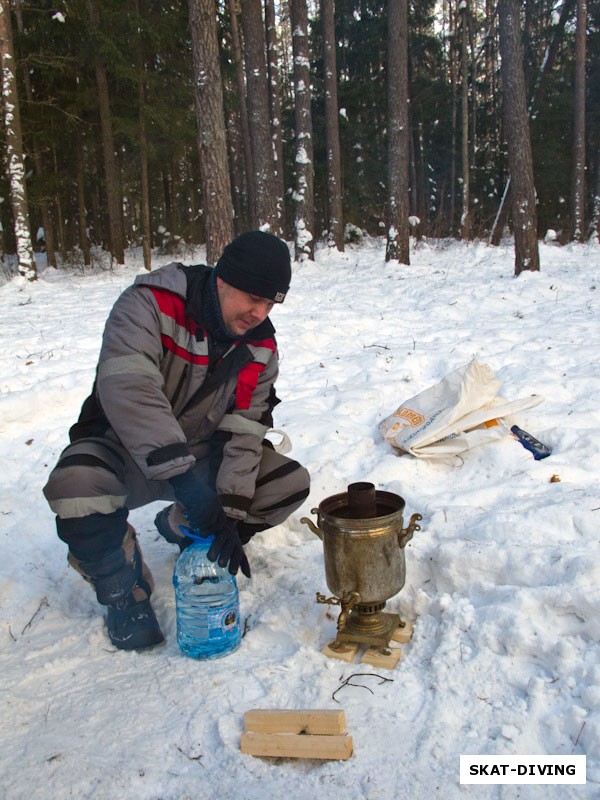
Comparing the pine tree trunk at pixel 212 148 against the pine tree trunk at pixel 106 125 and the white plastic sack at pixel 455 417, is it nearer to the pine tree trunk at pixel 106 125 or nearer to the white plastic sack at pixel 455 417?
the white plastic sack at pixel 455 417

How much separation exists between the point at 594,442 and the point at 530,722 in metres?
2.03

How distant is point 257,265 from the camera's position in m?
2.39

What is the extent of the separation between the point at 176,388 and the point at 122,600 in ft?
2.91

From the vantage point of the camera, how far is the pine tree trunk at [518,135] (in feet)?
29.6

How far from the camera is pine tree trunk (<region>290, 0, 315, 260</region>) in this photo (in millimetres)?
12844

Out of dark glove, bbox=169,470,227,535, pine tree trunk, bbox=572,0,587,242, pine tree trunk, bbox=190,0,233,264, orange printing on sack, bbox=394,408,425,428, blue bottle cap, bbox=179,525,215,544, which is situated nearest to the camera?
dark glove, bbox=169,470,227,535

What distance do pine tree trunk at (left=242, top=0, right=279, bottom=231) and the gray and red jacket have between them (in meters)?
8.33

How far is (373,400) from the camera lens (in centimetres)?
473

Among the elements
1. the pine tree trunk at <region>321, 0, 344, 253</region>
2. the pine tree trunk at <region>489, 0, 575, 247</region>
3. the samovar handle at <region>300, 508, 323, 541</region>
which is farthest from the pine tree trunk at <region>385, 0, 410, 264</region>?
the samovar handle at <region>300, 508, 323, 541</region>

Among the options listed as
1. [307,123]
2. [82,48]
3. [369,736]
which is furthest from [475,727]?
[82,48]

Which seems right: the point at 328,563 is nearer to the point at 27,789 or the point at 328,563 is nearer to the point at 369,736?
the point at 369,736

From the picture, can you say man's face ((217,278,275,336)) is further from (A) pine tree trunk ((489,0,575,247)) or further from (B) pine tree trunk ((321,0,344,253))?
(A) pine tree trunk ((489,0,575,247))

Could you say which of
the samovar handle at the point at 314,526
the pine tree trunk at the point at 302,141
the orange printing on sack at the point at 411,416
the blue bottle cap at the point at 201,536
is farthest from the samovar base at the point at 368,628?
the pine tree trunk at the point at 302,141

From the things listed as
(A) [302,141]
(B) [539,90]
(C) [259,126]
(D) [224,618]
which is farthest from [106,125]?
(B) [539,90]
